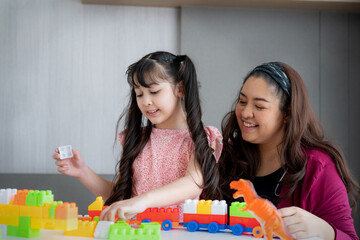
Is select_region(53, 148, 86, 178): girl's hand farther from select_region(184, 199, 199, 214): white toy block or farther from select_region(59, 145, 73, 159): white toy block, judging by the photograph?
select_region(184, 199, 199, 214): white toy block

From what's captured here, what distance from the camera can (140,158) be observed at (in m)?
1.56

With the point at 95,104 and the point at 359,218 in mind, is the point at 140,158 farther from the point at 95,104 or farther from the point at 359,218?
the point at 359,218

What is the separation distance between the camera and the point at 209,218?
40.4 inches

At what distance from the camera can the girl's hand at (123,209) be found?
0.97 m

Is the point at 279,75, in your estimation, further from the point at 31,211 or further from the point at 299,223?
the point at 31,211

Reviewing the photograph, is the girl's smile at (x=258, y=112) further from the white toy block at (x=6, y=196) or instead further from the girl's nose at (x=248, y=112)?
the white toy block at (x=6, y=196)

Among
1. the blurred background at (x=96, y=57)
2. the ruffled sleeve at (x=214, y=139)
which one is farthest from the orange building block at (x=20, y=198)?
the blurred background at (x=96, y=57)

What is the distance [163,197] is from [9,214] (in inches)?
16.2

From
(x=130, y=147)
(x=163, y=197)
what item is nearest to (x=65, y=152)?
(x=130, y=147)

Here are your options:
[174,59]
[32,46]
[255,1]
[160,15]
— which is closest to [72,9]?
[32,46]

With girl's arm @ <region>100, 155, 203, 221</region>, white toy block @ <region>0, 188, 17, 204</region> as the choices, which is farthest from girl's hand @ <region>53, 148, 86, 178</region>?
white toy block @ <region>0, 188, 17, 204</region>

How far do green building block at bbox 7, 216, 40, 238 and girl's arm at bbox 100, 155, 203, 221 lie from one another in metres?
0.16

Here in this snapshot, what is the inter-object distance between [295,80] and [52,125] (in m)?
1.79

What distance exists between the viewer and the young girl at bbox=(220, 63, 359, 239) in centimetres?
146
